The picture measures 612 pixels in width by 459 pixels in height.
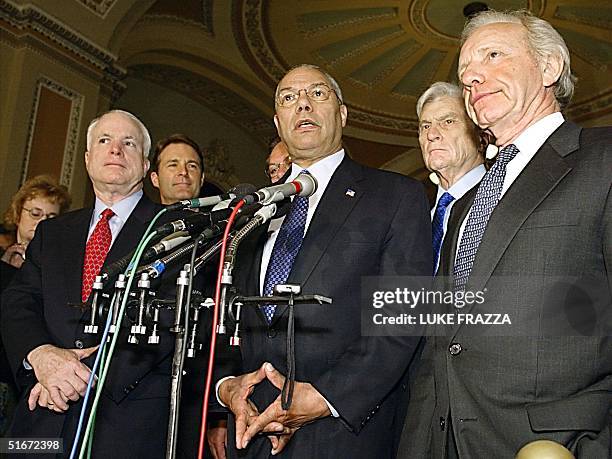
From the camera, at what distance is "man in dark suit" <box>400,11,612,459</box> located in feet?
5.31

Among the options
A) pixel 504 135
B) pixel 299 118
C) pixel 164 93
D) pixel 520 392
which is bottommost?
pixel 520 392

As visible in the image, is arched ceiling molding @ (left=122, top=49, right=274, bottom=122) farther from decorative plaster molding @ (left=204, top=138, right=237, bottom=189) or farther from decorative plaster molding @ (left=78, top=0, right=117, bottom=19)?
decorative plaster molding @ (left=78, top=0, right=117, bottom=19)

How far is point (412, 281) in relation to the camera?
208 centimetres

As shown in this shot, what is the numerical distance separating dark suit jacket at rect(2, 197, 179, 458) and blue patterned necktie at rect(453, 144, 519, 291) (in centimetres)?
99

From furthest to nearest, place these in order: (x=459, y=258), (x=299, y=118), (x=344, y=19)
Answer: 1. (x=344, y=19)
2. (x=299, y=118)
3. (x=459, y=258)

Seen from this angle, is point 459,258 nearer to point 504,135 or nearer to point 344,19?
point 504,135

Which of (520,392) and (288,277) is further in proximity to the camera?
(288,277)

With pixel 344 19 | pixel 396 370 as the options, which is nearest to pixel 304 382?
pixel 396 370

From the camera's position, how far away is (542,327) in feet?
5.48

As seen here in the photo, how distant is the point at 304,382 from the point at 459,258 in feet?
1.70

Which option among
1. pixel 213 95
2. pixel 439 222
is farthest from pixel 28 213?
pixel 213 95

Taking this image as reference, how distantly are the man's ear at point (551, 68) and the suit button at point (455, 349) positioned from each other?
2.36 ft

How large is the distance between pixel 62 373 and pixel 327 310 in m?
0.80

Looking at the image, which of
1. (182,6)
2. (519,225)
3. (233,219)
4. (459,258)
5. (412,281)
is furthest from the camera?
(182,6)
